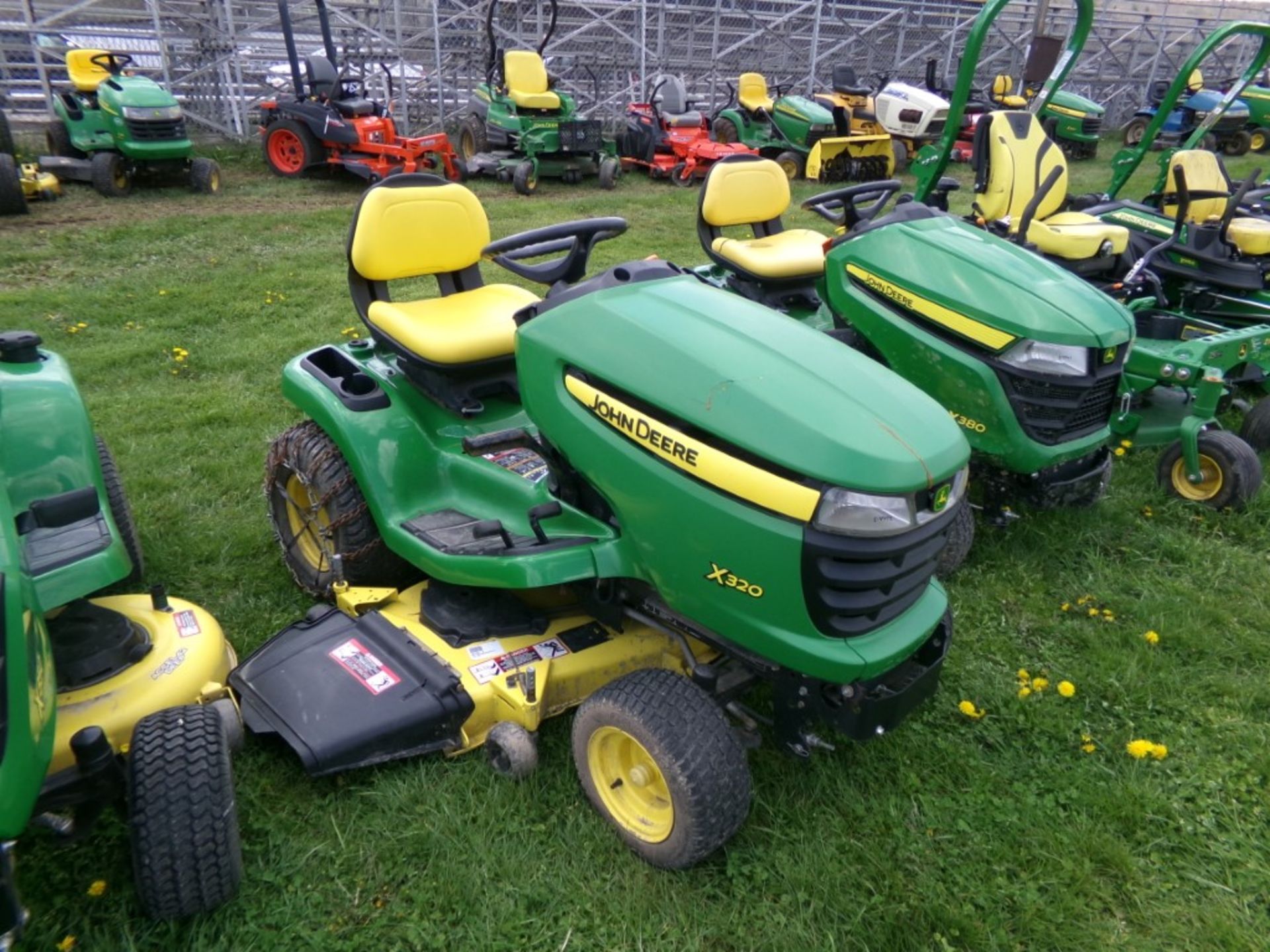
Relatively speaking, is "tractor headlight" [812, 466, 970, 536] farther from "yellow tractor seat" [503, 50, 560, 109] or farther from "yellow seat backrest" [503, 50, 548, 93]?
"yellow seat backrest" [503, 50, 548, 93]

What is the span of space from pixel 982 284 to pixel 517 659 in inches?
77.5

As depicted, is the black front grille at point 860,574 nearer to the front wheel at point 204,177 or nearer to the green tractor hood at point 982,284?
the green tractor hood at point 982,284

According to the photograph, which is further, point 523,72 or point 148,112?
point 523,72

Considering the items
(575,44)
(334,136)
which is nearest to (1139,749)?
(334,136)

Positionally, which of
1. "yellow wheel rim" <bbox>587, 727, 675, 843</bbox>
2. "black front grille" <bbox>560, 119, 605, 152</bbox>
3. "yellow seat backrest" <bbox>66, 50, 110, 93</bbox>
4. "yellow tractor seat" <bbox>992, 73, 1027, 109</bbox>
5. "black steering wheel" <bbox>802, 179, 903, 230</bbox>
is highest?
"yellow seat backrest" <bbox>66, 50, 110, 93</bbox>

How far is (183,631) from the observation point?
2348 mm

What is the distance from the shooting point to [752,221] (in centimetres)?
468

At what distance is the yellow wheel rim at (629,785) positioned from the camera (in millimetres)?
2117

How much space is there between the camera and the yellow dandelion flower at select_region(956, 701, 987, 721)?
8.46 ft

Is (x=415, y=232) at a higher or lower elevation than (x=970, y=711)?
higher

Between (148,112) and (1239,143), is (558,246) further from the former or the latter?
(1239,143)

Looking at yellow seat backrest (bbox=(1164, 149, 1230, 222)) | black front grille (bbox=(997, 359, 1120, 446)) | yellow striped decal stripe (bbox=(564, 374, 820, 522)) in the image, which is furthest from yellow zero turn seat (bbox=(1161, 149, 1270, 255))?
yellow striped decal stripe (bbox=(564, 374, 820, 522))

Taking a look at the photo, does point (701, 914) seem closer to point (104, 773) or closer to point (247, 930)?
point (247, 930)

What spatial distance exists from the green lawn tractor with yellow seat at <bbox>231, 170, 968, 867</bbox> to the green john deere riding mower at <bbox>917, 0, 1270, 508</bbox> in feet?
6.78
